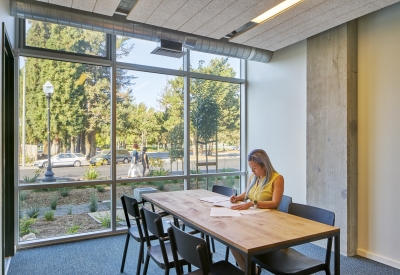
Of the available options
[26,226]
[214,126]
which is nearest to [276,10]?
[214,126]

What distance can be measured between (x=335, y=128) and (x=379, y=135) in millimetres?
469

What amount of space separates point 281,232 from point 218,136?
3311 mm

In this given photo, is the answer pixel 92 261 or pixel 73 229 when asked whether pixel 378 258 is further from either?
pixel 73 229

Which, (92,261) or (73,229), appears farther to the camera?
(73,229)

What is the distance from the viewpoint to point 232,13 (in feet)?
9.40

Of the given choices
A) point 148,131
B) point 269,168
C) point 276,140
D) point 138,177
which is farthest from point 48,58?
point 276,140

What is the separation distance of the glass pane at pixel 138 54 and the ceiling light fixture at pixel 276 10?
1729 mm

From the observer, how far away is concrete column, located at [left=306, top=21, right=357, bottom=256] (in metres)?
3.33

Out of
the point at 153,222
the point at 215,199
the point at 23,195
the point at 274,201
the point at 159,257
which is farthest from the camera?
the point at 23,195

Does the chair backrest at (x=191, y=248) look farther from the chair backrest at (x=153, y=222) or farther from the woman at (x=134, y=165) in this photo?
the woman at (x=134, y=165)

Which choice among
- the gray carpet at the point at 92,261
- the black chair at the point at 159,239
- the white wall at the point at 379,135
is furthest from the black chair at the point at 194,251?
the white wall at the point at 379,135

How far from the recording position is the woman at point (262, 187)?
7.97 feet

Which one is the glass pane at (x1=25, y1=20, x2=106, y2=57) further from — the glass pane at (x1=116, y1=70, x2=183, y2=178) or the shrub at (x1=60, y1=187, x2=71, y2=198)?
the shrub at (x1=60, y1=187, x2=71, y2=198)

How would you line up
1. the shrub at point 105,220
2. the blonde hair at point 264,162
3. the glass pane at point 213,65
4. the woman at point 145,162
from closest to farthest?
the blonde hair at point 264,162
the shrub at point 105,220
the woman at point 145,162
the glass pane at point 213,65
